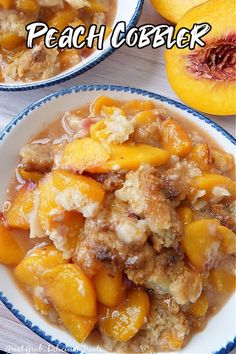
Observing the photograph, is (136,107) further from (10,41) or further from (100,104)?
(10,41)

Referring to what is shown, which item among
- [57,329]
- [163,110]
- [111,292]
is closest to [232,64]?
[163,110]

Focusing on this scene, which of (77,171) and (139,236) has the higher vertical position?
(77,171)

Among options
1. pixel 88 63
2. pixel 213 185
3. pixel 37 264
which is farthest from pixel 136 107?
pixel 37 264

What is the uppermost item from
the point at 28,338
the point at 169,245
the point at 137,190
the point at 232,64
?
the point at 232,64

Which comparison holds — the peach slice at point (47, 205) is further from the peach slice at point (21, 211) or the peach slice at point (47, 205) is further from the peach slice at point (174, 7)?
the peach slice at point (174, 7)

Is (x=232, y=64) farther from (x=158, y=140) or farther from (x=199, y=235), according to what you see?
(x=199, y=235)

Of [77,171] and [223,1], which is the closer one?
[77,171]

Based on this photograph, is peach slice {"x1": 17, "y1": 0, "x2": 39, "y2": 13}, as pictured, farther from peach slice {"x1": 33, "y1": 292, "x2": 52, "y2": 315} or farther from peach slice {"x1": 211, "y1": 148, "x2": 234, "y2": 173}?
peach slice {"x1": 33, "y1": 292, "x2": 52, "y2": 315}

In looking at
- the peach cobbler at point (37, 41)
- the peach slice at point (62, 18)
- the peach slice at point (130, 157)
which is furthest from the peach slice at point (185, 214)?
the peach slice at point (62, 18)
